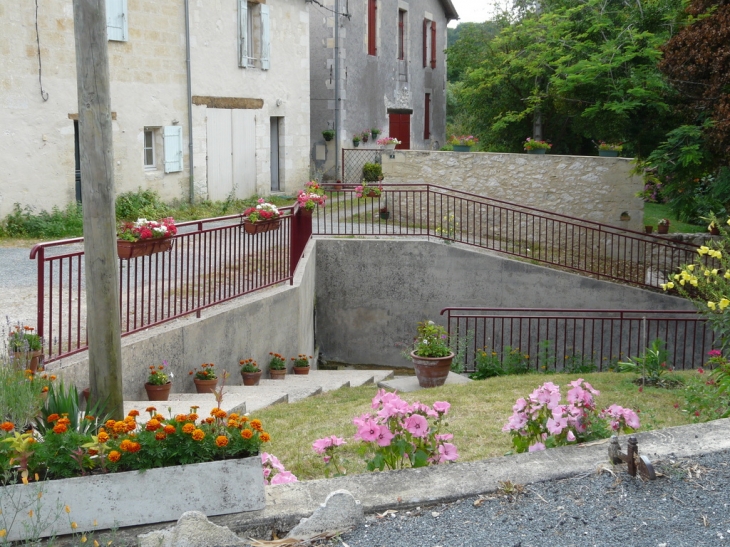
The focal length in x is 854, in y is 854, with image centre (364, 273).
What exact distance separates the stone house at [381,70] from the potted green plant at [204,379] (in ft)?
47.8

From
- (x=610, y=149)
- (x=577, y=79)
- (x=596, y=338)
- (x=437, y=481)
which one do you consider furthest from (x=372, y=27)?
(x=437, y=481)

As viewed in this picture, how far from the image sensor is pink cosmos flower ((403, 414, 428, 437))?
4051 millimetres

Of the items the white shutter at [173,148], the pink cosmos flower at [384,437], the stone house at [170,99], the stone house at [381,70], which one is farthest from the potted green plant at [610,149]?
the pink cosmos flower at [384,437]

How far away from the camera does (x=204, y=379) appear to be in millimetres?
8211

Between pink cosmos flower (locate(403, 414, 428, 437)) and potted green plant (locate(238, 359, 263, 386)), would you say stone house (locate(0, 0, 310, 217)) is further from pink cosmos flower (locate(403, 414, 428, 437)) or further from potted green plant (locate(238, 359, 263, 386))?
pink cosmos flower (locate(403, 414, 428, 437))

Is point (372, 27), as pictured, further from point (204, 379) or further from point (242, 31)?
point (204, 379)

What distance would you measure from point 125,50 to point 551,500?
1324cm

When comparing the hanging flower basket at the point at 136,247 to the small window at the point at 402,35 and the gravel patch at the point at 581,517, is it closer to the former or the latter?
the gravel patch at the point at 581,517

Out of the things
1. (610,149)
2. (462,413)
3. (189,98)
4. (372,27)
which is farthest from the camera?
(372,27)

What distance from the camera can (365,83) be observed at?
23.4 m

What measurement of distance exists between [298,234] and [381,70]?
13750 millimetres

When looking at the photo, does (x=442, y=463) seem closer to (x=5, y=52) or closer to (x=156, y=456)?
(x=156, y=456)

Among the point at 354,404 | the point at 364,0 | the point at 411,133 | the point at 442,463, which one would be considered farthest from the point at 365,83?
the point at 442,463

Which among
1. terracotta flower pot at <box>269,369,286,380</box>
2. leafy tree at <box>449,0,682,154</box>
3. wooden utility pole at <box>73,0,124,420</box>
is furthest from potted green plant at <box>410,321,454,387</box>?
leafy tree at <box>449,0,682,154</box>
